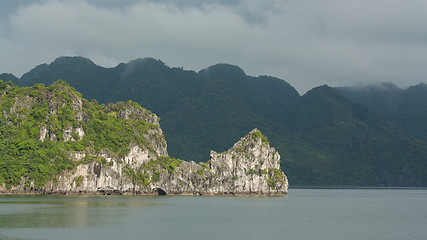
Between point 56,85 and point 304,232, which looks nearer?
point 304,232

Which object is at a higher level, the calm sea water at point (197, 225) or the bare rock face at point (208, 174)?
the bare rock face at point (208, 174)

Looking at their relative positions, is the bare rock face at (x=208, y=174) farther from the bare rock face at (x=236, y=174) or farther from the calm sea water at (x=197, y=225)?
the calm sea water at (x=197, y=225)

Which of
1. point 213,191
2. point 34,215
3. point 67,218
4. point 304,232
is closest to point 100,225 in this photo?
point 67,218

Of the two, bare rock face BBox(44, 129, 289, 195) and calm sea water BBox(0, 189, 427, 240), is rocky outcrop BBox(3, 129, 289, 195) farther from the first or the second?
calm sea water BBox(0, 189, 427, 240)

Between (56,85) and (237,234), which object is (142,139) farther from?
(237,234)

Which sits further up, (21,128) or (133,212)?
(21,128)

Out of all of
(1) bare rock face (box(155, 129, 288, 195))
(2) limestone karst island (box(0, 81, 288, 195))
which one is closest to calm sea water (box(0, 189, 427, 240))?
(2) limestone karst island (box(0, 81, 288, 195))

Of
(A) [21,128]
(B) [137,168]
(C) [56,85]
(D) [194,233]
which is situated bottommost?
(D) [194,233]

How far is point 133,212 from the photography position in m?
102

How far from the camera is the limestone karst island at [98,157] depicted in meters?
160

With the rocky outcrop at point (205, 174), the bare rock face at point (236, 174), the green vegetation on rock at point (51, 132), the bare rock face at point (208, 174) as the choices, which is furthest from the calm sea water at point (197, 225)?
the bare rock face at point (236, 174)

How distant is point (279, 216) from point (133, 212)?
28109mm

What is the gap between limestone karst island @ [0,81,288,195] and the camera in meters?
160

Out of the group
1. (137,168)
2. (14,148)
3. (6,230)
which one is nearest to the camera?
(6,230)
